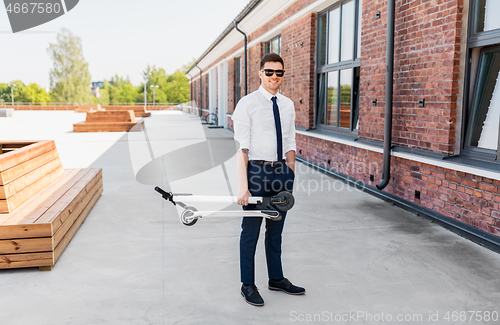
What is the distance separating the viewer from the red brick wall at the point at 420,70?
15.4 ft

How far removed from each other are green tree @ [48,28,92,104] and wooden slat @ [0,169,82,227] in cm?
7426

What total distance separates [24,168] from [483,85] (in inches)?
190

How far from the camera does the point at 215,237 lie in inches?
176

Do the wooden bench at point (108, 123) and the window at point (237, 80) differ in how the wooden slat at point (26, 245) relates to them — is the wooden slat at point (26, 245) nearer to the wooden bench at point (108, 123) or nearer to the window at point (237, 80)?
the window at point (237, 80)

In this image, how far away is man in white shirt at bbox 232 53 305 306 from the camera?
9.36 ft

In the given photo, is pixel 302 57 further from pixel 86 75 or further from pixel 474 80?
pixel 86 75

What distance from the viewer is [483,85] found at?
4.52m

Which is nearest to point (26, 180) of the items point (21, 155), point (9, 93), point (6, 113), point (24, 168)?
point (24, 168)

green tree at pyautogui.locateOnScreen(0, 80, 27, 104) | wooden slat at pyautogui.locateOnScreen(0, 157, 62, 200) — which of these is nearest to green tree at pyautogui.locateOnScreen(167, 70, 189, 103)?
green tree at pyautogui.locateOnScreen(0, 80, 27, 104)

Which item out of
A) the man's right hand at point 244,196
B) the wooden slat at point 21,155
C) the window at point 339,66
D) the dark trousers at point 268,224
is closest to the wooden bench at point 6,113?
the window at point 339,66

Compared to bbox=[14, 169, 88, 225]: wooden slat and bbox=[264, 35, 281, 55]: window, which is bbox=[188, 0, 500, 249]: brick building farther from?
bbox=[14, 169, 88, 225]: wooden slat

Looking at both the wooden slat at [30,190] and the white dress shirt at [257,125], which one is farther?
the wooden slat at [30,190]

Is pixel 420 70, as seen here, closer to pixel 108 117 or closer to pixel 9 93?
pixel 108 117

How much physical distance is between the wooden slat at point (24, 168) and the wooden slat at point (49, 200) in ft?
1.09
